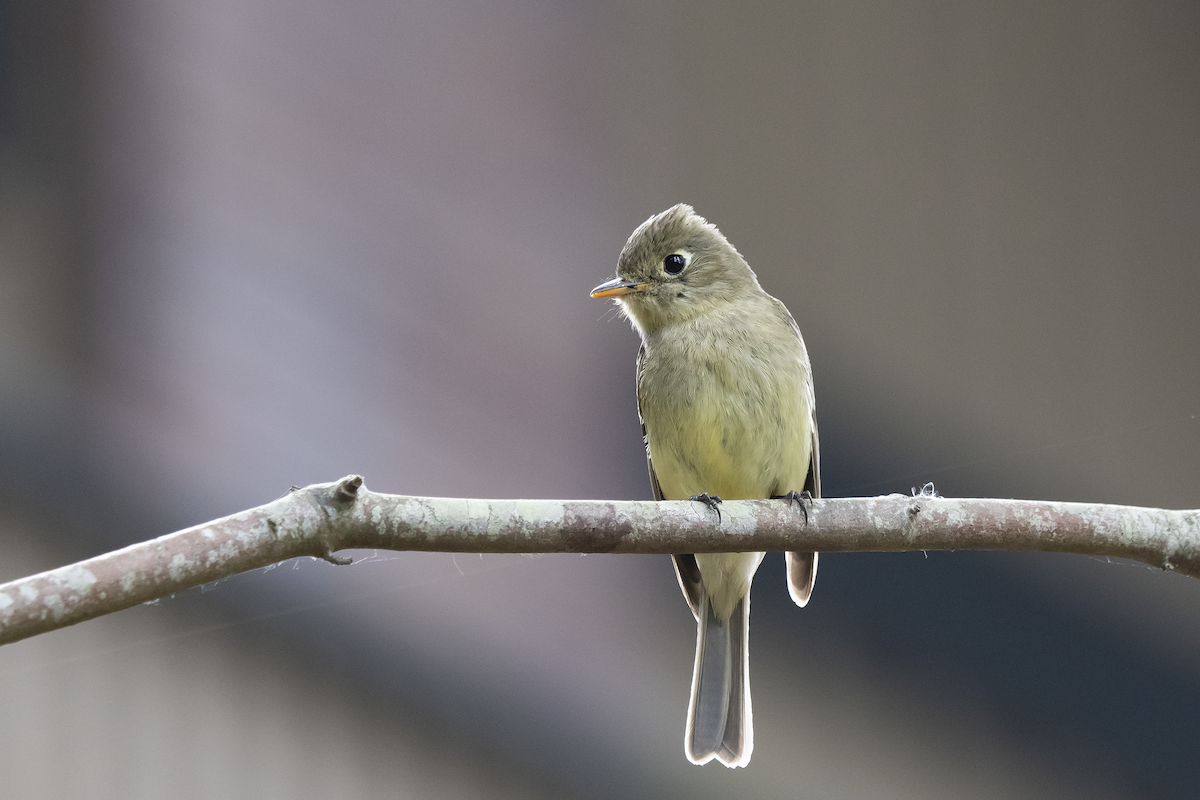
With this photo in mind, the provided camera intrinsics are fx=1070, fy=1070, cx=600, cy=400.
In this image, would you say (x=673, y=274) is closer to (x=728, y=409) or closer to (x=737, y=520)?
(x=728, y=409)

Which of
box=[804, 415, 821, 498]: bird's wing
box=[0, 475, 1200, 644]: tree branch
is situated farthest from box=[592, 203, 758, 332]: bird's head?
box=[0, 475, 1200, 644]: tree branch

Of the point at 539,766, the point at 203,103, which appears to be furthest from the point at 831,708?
the point at 203,103

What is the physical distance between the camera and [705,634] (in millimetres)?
2551

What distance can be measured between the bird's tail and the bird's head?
742mm

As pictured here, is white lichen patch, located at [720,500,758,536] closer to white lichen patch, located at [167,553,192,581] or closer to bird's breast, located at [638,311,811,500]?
bird's breast, located at [638,311,811,500]

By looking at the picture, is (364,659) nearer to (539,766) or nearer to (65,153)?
(539,766)

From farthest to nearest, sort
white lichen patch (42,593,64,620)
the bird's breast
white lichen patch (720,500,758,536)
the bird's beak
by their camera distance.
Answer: the bird's beak
the bird's breast
white lichen patch (720,500,758,536)
white lichen patch (42,593,64,620)

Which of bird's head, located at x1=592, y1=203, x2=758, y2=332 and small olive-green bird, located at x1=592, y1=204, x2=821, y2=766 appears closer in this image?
small olive-green bird, located at x1=592, y1=204, x2=821, y2=766

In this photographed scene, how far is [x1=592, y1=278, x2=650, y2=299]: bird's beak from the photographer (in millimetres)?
2240

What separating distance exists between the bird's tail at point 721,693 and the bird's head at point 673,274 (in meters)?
0.74

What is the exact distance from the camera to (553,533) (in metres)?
1.42

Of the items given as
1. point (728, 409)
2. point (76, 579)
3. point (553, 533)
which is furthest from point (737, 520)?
point (76, 579)

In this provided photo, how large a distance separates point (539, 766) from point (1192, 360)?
253 centimetres

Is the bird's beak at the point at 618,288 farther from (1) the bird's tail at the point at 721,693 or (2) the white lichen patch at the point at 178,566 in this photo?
(2) the white lichen patch at the point at 178,566
